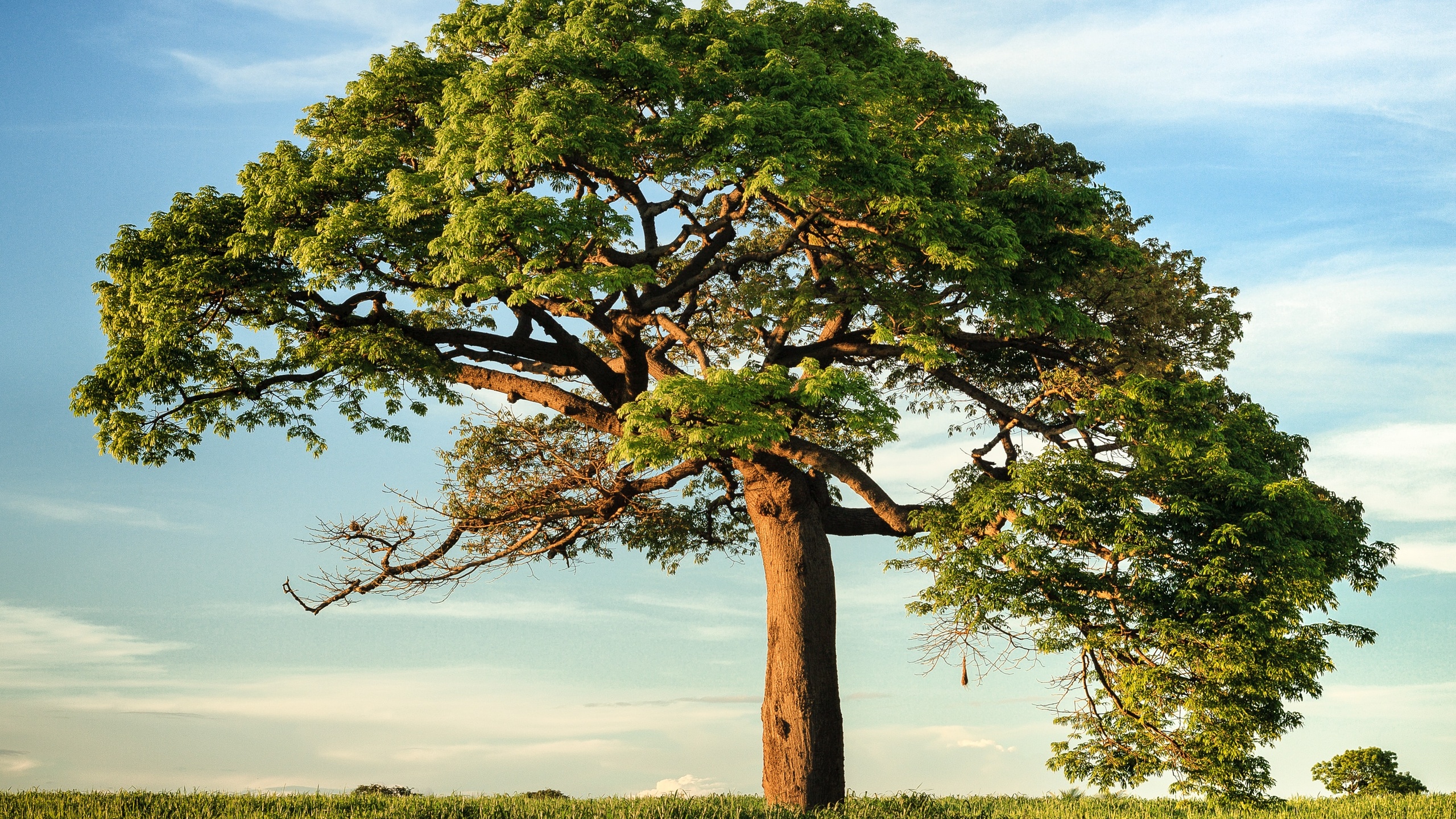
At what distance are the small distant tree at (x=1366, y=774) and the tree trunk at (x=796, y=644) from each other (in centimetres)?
1446

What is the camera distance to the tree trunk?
1467cm

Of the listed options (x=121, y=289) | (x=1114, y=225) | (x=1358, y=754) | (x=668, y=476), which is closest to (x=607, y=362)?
(x=668, y=476)

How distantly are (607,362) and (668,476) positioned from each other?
2353mm

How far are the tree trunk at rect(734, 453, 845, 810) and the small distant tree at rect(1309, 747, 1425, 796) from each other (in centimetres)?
1446

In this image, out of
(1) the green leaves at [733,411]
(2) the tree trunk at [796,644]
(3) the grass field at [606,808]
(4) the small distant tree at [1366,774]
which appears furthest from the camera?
(4) the small distant tree at [1366,774]

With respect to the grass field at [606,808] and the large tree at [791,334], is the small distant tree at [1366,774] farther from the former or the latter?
the large tree at [791,334]

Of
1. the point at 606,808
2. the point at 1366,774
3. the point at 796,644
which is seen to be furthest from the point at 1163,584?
the point at 1366,774

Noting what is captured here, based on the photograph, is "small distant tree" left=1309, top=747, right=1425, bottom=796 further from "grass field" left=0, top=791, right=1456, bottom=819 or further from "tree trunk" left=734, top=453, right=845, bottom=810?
"tree trunk" left=734, top=453, right=845, bottom=810

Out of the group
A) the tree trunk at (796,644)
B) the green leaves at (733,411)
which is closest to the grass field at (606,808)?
the tree trunk at (796,644)

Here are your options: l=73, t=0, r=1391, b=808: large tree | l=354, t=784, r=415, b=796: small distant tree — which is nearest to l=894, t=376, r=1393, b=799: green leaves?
l=73, t=0, r=1391, b=808: large tree

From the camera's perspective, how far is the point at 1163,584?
1348cm

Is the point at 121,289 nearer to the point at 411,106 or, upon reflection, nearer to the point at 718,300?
the point at 411,106

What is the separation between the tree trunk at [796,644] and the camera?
14.7 meters

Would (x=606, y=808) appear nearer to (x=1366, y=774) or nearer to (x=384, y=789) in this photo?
(x=384, y=789)
